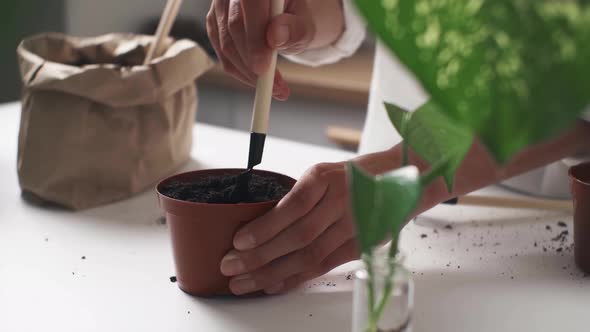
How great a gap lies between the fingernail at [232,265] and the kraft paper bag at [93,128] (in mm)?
380

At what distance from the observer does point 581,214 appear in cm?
80

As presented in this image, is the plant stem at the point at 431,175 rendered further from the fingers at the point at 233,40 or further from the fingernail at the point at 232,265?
the fingers at the point at 233,40

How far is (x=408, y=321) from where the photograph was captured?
1.55 ft


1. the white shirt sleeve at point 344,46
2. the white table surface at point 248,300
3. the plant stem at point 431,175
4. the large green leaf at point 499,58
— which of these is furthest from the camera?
the white shirt sleeve at point 344,46

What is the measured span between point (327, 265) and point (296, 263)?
0.16ft

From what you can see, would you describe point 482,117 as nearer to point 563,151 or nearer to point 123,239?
point 563,151

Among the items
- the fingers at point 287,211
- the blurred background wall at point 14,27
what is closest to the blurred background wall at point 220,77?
the blurred background wall at point 14,27

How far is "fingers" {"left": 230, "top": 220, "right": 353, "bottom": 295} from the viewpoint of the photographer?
0.72 metres

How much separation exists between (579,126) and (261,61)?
0.35 metres

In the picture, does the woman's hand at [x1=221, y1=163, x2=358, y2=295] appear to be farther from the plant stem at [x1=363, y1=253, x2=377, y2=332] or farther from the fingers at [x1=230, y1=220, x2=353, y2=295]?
the plant stem at [x1=363, y1=253, x2=377, y2=332]

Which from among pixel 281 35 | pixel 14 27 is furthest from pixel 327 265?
pixel 14 27

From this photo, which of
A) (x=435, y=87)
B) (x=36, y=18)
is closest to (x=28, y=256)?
(x=435, y=87)

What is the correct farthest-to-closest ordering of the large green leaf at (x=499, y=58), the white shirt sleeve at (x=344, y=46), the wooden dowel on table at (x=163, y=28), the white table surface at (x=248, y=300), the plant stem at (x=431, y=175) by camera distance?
the white shirt sleeve at (x=344, y=46) < the wooden dowel on table at (x=163, y=28) < the white table surface at (x=248, y=300) < the plant stem at (x=431, y=175) < the large green leaf at (x=499, y=58)

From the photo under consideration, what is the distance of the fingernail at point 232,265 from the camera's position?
0.70 m
